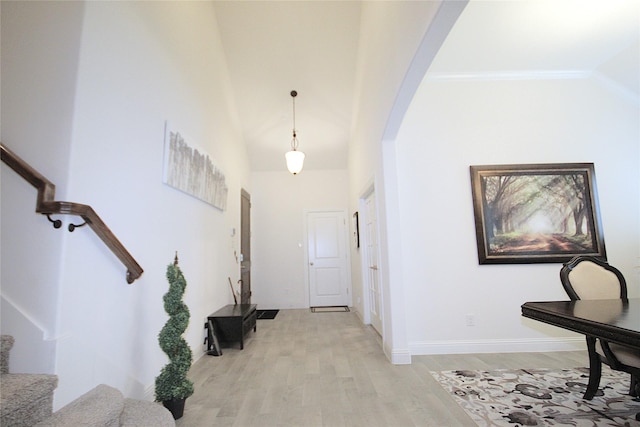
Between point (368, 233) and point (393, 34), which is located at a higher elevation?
point (393, 34)

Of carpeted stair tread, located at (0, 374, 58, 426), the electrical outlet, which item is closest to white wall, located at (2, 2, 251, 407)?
carpeted stair tread, located at (0, 374, 58, 426)

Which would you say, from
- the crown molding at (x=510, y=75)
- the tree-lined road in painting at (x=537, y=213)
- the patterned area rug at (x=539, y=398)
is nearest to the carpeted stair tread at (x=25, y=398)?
the patterned area rug at (x=539, y=398)

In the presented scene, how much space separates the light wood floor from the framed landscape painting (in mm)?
1094

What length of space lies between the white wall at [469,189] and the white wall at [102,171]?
251 cm

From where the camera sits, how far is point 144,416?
1.61m

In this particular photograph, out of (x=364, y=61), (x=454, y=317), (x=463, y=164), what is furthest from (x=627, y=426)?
(x=364, y=61)

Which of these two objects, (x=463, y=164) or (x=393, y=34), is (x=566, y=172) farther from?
(x=393, y=34)

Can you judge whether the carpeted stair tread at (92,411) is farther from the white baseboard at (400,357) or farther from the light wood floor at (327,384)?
the white baseboard at (400,357)

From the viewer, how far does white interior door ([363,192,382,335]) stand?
3930 millimetres

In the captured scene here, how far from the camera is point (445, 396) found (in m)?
2.17

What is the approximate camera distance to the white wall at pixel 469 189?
3.18 meters

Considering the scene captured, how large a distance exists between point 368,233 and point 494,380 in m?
2.39

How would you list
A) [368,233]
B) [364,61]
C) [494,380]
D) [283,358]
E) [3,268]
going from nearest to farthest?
[3,268], [494,380], [283,358], [364,61], [368,233]

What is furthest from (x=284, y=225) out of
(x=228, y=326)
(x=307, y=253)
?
(x=228, y=326)
